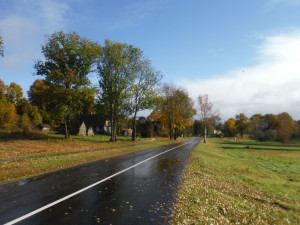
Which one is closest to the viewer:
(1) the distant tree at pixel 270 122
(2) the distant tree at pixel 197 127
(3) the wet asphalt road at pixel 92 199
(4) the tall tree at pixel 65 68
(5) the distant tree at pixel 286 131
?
(3) the wet asphalt road at pixel 92 199

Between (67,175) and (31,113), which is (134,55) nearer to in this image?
(67,175)

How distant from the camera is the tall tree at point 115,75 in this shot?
3916cm

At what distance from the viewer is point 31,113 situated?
66.6 meters

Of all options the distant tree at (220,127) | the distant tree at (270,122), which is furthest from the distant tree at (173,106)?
the distant tree at (220,127)

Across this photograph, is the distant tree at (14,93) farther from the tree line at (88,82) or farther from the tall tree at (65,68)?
the tall tree at (65,68)

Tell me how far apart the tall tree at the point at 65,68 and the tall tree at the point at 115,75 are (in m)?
4.81

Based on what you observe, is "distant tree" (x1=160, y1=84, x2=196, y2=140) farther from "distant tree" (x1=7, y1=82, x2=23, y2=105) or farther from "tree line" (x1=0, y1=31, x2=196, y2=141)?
"distant tree" (x1=7, y1=82, x2=23, y2=105)

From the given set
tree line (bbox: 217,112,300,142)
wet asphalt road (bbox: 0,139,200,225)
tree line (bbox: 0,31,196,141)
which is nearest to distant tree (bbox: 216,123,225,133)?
tree line (bbox: 217,112,300,142)

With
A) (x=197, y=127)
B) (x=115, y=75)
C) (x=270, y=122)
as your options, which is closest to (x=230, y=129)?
(x=270, y=122)

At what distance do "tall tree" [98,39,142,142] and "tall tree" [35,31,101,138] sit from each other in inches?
190

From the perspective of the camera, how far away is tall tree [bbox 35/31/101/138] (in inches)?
1288

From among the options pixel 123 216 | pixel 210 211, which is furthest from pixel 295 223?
pixel 123 216

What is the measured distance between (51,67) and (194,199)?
31.0 m

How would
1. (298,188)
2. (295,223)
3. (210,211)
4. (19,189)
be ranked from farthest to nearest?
(298,188) < (19,189) < (295,223) < (210,211)
